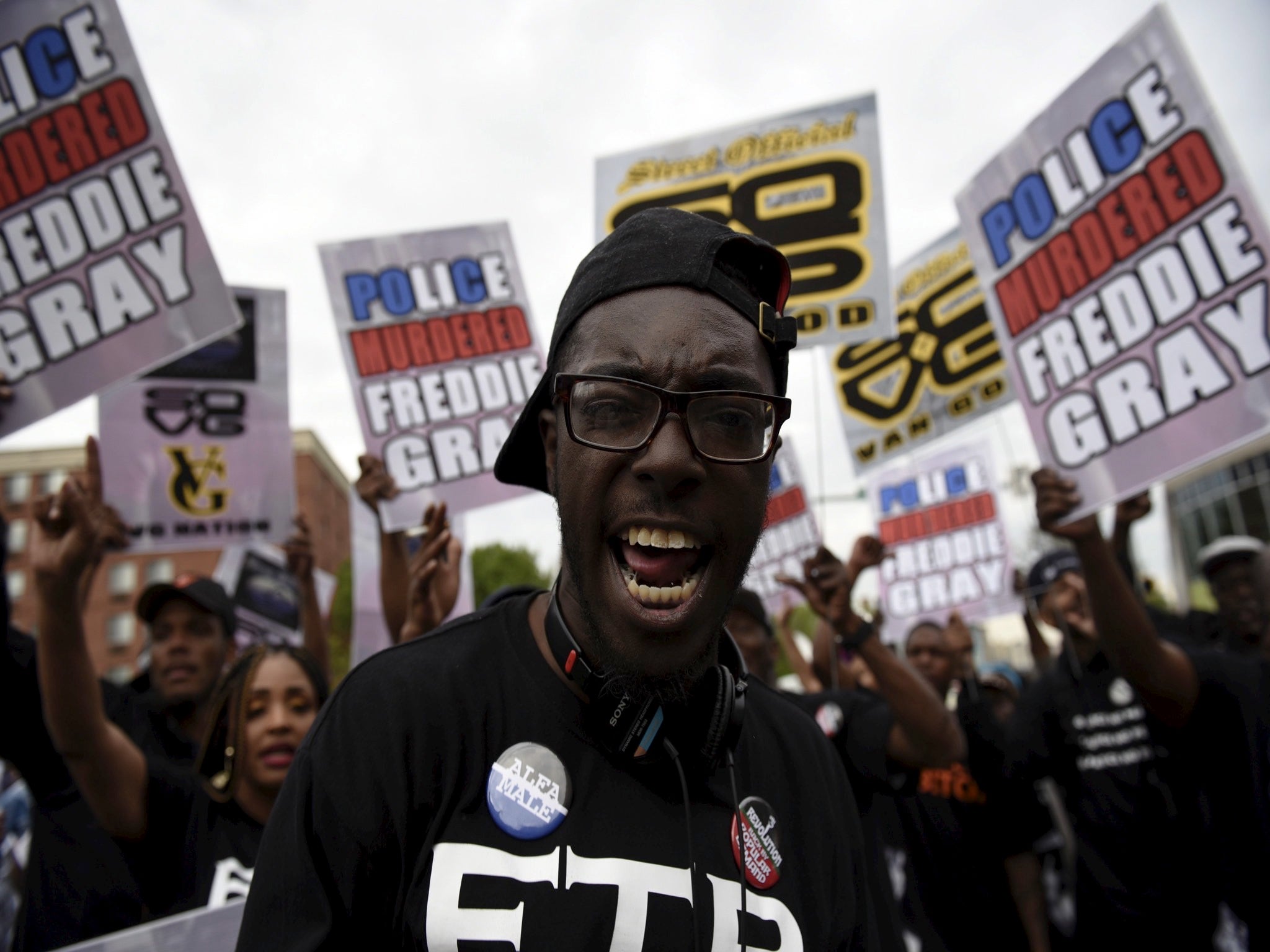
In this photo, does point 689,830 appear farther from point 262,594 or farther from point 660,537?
point 262,594

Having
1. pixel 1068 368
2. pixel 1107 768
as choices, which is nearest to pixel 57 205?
pixel 1068 368

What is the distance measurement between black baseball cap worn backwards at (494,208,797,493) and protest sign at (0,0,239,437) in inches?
109

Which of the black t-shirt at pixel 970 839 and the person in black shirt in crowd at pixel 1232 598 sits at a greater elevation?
the person in black shirt in crowd at pixel 1232 598

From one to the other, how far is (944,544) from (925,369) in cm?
133

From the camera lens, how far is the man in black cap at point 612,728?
121 centimetres

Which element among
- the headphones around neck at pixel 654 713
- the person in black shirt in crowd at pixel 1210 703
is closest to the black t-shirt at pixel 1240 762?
the person in black shirt in crowd at pixel 1210 703

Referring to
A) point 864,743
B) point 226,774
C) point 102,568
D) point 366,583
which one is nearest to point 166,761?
point 226,774

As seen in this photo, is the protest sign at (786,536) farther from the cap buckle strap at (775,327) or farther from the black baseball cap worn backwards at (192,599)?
the cap buckle strap at (775,327)

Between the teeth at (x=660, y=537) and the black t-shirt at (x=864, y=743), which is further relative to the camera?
the black t-shirt at (x=864, y=743)

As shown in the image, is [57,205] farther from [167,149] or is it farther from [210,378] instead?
[210,378]

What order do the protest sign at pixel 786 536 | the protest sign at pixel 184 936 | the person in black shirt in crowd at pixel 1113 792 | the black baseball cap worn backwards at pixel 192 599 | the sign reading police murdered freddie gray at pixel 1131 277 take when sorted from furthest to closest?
the protest sign at pixel 786 536 < the black baseball cap worn backwards at pixel 192 599 < the person in black shirt in crowd at pixel 1113 792 < the sign reading police murdered freddie gray at pixel 1131 277 < the protest sign at pixel 184 936

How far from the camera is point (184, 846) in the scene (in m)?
2.74

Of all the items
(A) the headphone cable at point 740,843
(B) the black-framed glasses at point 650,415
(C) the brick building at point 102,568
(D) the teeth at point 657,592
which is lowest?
(A) the headphone cable at point 740,843

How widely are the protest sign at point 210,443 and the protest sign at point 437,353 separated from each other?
1.82 feet
